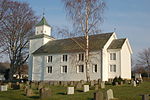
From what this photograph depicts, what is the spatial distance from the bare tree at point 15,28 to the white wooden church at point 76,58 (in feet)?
10.2

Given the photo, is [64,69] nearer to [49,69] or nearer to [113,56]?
[49,69]

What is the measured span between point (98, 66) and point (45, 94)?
21.5 meters

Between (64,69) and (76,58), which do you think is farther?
(64,69)

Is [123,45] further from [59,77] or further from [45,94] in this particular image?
[45,94]

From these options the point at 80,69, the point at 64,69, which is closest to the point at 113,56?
the point at 80,69

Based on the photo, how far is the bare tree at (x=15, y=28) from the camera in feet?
138

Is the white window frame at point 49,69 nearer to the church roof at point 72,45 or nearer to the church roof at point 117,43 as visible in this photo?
the church roof at point 72,45

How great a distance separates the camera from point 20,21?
4412 centimetres

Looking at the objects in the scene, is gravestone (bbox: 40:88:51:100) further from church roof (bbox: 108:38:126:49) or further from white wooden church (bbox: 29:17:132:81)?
church roof (bbox: 108:38:126:49)

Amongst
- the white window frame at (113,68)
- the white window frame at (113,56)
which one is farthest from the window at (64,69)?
the white window frame at (113,56)

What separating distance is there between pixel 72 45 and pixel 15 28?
11.5 meters

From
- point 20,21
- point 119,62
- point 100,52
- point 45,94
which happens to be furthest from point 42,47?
point 45,94

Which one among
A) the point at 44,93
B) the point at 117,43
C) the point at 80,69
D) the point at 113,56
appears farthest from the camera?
the point at 80,69

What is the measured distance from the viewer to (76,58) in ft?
132
